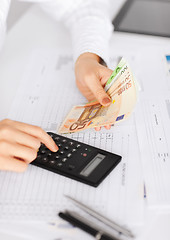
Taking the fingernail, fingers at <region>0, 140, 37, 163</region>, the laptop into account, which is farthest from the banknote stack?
the laptop

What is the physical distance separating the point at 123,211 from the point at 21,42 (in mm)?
701

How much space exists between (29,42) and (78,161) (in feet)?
1.85

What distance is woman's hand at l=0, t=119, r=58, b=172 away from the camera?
584 millimetres

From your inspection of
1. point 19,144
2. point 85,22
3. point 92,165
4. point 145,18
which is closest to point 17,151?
point 19,144

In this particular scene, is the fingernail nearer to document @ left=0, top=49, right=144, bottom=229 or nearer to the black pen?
document @ left=0, top=49, right=144, bottom=229

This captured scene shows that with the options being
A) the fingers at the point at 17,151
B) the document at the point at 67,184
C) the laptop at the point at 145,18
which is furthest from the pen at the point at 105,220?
the laptop at the point at 145,18

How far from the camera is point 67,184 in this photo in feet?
1.86

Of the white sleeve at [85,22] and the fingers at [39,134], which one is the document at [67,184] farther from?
the white sleeve at [85,22]

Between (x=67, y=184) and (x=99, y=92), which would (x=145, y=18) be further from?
(x=67, y=184)

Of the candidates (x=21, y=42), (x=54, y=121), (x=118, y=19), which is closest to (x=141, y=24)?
(x=118, y=19)

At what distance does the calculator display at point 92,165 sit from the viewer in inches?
22.5

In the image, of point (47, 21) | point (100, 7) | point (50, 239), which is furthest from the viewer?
point (47, 21)

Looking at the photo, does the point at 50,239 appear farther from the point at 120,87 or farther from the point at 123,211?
the point at 120,87

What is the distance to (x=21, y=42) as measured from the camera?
1.03 m
